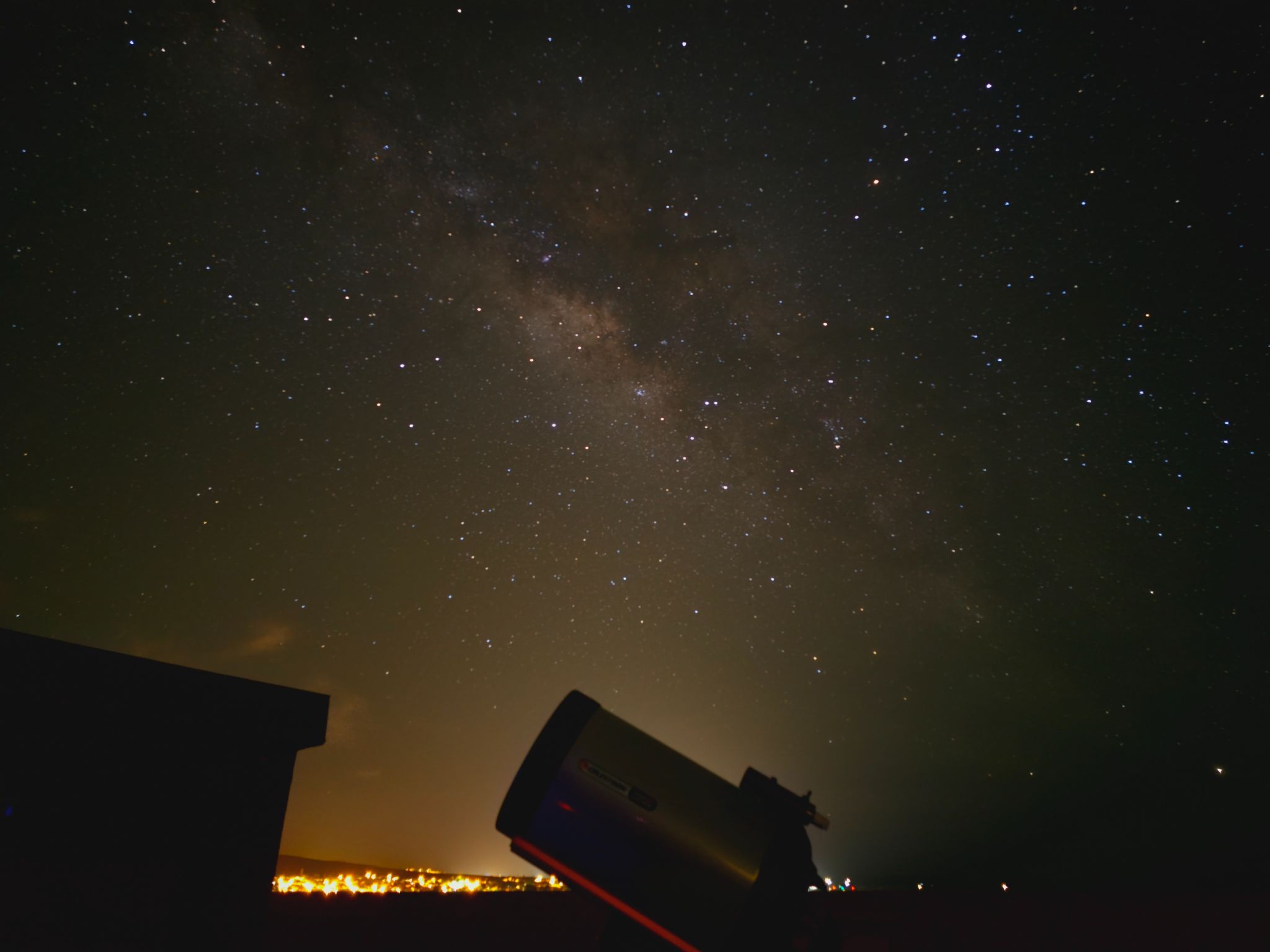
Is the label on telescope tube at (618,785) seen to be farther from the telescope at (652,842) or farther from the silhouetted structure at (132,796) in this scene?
the silhouetted structure at (132,796)

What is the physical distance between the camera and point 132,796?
1509 millimetres

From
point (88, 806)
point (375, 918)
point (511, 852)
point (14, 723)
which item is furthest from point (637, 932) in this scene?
point (375, 918)

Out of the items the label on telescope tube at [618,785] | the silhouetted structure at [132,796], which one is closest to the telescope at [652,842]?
the label on telescope tube at [618,785]

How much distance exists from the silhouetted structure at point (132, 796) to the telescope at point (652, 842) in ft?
2.50

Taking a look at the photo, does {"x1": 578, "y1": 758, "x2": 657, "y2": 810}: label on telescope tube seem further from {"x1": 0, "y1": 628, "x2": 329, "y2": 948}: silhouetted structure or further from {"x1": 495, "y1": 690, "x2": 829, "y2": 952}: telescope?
{"x1": 0, "y1": 628, "x2": 329, "y2": 948}: silhouetted structure

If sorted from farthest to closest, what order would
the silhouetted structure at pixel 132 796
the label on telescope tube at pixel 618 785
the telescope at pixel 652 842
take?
the label on telescope tube at pixel 618 785 < the telescope at pixel 652 842 < the silhouetted structure at pixel 132 796

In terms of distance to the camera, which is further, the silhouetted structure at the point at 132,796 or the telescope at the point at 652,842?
the telescope at the point at 652,842

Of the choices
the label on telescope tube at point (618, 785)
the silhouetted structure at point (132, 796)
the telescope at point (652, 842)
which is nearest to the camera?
the silhouetted structure at point (132, 796)

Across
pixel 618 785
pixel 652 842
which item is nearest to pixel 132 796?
pixel 618 785

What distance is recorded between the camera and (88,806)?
4.71 feet

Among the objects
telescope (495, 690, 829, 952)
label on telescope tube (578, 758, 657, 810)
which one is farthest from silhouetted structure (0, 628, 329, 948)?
label on telescope tube (578, 758, 657, 810)

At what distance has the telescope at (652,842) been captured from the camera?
1739mm

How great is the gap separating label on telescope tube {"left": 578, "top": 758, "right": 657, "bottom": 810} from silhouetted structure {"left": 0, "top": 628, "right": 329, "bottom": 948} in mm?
948

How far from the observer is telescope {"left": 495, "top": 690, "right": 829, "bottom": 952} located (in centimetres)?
174
